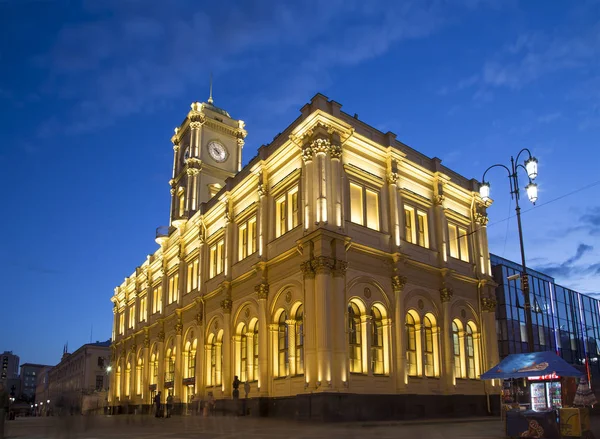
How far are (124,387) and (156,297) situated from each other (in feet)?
36.8

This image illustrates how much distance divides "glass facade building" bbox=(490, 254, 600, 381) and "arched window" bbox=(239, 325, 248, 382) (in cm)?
2751

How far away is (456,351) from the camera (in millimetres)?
32562

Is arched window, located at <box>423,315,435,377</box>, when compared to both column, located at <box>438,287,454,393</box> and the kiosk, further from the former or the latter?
the kiosk

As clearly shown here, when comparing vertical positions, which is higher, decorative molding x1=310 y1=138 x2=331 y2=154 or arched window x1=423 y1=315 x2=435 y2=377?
decorative molding x1=310 y1=138 x2=331 y2=154

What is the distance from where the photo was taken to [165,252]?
157ft

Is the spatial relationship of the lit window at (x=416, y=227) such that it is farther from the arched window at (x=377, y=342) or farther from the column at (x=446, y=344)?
the arched window at (x=377, y=342)

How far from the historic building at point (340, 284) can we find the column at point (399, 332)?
72 millimetres

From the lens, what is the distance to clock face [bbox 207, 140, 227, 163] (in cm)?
5053

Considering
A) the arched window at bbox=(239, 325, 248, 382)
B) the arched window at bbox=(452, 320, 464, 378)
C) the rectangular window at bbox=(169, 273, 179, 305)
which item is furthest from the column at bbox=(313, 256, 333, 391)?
the rectangular window at bbox=(169, 273, 179, 305)

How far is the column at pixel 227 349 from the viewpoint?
32.4 meters

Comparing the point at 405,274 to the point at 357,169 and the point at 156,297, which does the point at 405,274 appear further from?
the point at 156,297

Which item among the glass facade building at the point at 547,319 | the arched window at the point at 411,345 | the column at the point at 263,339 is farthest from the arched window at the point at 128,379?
the glass facade building at the point at 547,319

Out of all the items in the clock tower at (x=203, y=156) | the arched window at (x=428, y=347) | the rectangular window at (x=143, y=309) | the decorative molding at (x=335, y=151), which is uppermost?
the clock tower at (x=203, y=156)

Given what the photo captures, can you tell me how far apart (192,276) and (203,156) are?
12.5m
